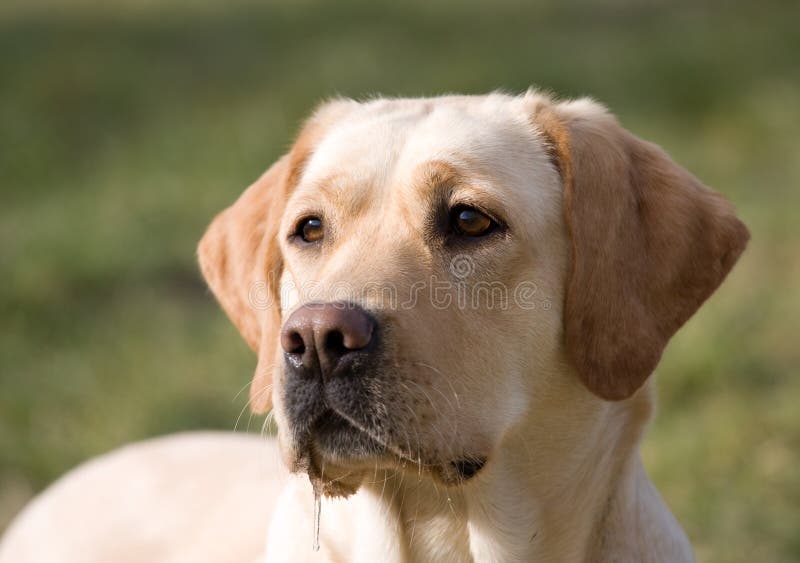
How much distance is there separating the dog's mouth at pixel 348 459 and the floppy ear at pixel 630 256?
481 mm

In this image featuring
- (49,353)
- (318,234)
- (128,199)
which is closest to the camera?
(318,234)

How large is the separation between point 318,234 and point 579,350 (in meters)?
0.84

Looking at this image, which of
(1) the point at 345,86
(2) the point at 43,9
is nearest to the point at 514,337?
(1) the point at 345,86

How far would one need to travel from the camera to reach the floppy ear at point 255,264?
3.62m

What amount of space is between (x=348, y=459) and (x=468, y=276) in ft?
1.97

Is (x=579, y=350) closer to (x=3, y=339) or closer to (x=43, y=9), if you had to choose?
(x=3, y=339)

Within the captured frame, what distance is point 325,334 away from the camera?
2.76 metres

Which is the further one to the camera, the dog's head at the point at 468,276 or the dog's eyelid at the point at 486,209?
the dog's eyelid at the point at 486,209

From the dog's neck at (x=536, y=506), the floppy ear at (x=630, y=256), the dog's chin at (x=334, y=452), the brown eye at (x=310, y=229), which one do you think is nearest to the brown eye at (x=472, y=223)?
the floppy ear at (x=630, y=256)

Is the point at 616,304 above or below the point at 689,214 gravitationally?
below

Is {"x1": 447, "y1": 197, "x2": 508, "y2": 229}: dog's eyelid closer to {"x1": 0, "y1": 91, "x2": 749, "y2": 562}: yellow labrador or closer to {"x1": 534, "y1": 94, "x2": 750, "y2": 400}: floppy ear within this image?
{"x1": 0, "y1": 91, "x2": 749, "y2": 562}: yellow labrador

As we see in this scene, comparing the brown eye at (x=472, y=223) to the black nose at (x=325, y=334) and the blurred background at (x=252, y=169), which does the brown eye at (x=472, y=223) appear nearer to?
the black nose at (x=325, y=334)

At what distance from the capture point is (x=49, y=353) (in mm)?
6758

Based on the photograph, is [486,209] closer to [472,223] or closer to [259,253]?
[472,223]
